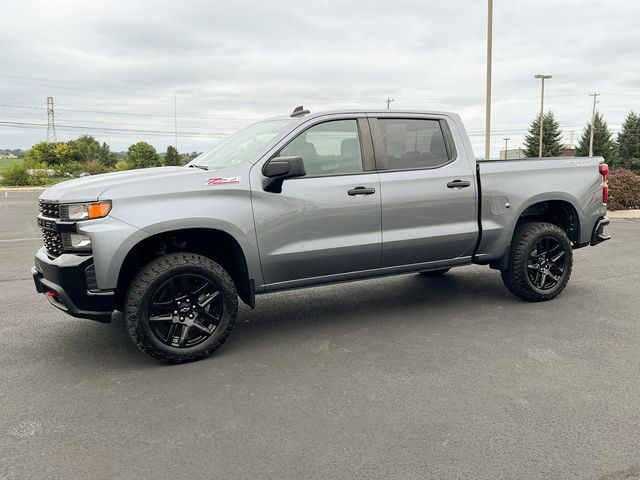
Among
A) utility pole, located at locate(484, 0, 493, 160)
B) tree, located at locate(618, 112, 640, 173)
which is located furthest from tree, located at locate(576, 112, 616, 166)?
utility pole, located at locate(484, 0, 493, 160)

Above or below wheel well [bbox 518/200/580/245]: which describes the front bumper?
below

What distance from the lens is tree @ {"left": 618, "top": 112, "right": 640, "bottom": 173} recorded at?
60438 millimetres

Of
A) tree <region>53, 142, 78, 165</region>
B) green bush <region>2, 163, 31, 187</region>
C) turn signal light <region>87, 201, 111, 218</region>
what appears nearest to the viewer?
turn signal light <region>87, 201, 111, 218</region>

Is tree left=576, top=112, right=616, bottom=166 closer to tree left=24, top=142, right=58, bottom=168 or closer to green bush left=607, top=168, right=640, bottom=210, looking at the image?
green bush left=607, top=168, right=640, bottom=210

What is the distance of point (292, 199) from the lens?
4.39 meters

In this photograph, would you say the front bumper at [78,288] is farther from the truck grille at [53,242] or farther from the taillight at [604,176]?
the taillight at [604,176]

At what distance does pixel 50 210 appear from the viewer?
404 centimetres

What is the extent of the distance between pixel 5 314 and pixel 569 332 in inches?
218

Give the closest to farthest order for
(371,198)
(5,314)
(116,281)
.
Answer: (116,281) → (371,198) → (5,314)

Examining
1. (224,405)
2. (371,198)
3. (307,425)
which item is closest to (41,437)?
(224,405)

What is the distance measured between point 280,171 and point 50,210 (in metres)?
1.75

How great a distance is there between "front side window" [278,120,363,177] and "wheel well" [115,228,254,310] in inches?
34.5

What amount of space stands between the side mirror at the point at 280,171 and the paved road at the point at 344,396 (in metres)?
1.36

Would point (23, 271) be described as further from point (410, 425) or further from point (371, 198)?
point (410, 425)
